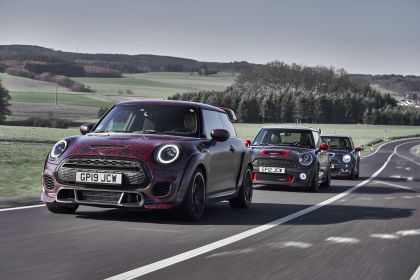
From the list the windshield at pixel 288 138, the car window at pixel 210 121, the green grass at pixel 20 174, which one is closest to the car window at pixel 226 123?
the car window at pixel 210 121

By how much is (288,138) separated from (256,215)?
7.42 metres

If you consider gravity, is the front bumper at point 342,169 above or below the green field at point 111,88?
above

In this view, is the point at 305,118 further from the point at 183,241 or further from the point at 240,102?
the point at 183,241

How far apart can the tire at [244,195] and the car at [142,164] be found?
1545mm

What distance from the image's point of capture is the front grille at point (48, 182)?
9508 millimetres

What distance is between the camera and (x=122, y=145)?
367 inches

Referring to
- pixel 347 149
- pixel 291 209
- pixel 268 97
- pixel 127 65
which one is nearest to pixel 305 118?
pixel 268 97

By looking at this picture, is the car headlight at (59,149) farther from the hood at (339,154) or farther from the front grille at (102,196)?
the hood at (339,154)

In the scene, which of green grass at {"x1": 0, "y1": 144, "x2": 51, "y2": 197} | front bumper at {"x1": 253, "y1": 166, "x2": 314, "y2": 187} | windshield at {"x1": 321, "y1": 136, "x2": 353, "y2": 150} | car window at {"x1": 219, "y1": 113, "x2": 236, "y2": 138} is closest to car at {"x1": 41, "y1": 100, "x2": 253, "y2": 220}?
car window at {"x1": 219, "y1": 113, "x2": 236, "y2": 138}

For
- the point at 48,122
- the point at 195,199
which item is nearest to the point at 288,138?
the point at 195,199

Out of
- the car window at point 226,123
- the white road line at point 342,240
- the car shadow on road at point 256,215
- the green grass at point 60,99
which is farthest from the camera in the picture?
the green grass at point 60,99

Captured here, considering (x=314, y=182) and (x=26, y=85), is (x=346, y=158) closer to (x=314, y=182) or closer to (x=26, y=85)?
(x=314, y=182)

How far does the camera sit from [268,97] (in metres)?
171

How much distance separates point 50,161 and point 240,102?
15440cm
